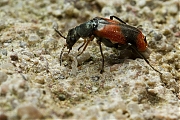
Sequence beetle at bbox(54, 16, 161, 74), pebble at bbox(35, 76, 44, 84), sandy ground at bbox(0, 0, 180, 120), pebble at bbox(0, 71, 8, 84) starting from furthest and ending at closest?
1. beetle at bbox(54, 16, 161, 74)
2. pebble at bbox(35, 76, 44, 84)
3. pebble at bbox(0, 71, 8, 84)
4. sandy ground at bbox(0, 0, 180, 120)

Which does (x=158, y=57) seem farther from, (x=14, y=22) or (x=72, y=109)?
(x=14, y=22)

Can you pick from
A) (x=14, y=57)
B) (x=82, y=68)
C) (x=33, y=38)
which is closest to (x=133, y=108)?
(x=82, y=68)

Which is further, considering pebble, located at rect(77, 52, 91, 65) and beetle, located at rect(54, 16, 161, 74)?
pebble, located at rect(77, 52, 91, 65)

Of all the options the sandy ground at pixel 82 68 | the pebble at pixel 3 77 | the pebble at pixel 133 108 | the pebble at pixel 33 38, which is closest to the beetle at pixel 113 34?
the sandy ground at pixel 82 68

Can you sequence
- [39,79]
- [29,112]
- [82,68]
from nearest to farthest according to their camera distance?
[29,112]
[39,79]
[82,68]

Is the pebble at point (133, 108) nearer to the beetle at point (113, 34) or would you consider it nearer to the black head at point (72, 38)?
the beetle at point (113, 34)

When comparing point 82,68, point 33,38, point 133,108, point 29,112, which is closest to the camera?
point 29,112

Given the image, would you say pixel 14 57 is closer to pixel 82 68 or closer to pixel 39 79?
pixel 39 79

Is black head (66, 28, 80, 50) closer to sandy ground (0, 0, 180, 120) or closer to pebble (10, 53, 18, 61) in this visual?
sandy ground (0, 0, 180, 120)

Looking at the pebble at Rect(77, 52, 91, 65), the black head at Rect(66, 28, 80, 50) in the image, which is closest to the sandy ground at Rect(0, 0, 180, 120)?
the pebble at Rect(77, 52, 91, 65)
